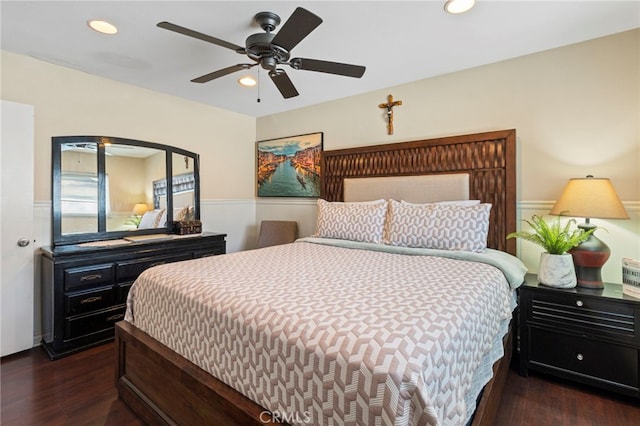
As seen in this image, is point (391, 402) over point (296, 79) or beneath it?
beneath

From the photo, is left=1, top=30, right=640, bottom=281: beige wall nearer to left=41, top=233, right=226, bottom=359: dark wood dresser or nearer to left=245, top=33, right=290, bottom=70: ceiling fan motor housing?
left=41, top=233, right=226, bottom=359: dark wood dresser

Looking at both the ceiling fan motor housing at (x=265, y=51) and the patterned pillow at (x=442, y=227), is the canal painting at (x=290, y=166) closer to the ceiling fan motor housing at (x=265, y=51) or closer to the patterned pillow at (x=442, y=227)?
the patterned pillow at (x=442, y=227)

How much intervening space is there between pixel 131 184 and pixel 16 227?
102 centimetres

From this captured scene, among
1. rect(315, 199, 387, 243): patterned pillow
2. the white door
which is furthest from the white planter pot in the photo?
the white door

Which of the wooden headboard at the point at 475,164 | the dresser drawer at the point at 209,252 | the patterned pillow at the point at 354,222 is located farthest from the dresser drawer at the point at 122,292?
the wooden headboard at the point at 475,164

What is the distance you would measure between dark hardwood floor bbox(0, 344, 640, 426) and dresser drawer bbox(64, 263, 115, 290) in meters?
0.62

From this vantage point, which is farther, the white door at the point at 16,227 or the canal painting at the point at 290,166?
the canal painting at the point at 290,166

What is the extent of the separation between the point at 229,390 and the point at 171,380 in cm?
45

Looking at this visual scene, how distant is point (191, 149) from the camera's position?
3945 millimetres

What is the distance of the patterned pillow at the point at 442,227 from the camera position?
2393 millimetres

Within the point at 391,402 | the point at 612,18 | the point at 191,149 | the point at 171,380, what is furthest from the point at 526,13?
the point at 191,149

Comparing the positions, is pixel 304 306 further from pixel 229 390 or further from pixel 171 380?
pixel 171 380

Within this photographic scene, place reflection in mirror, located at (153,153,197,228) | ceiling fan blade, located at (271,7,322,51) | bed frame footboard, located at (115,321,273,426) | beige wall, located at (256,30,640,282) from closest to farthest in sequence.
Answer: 1. bed frame footboard, located at (115,321,273,426)
2. ceiling fan blade, located at (271,7,322,51)
3. beige wall, located at (256,30,640,282)
4. reflection in mirror, located at (153,153,197,228)

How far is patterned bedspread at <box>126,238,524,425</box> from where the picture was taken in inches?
36.6
